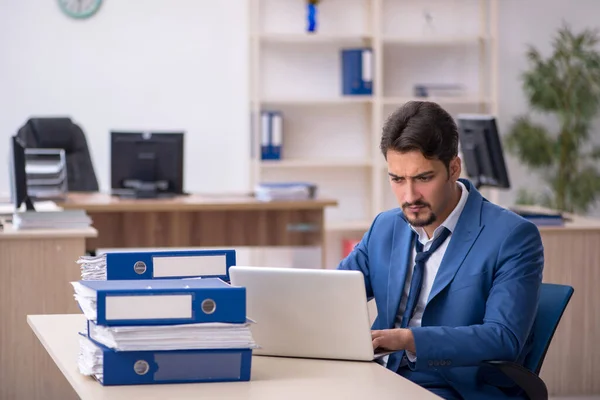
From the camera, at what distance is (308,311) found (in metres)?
2.18

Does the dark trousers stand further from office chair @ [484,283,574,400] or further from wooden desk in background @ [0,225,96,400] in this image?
wooden desk in background @ [0,225,96,400]

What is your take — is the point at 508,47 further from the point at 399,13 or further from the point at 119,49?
the point at 119,49

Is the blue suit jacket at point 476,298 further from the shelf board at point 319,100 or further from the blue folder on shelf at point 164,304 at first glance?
the shelf board at point 319,100

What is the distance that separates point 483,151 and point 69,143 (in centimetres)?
267

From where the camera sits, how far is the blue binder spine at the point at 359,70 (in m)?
6.85

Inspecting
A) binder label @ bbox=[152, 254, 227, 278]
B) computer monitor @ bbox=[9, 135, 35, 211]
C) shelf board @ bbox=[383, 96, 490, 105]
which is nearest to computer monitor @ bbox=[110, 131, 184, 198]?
computer monitor @ bbox=[9, 135, 35, 211]

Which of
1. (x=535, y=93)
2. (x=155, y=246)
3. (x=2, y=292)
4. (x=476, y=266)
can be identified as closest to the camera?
(x=476, y=266)

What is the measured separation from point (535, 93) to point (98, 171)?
3.16 metres

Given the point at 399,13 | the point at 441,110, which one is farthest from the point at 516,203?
the point at 441,110

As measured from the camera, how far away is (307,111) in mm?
7148

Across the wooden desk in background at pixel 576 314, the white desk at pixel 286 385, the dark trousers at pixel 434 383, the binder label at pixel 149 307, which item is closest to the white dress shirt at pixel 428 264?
the dark trousers at pixel 434 383

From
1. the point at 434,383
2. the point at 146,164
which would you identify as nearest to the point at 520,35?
the point at 146,164

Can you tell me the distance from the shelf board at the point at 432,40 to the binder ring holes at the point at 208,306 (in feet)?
16.8

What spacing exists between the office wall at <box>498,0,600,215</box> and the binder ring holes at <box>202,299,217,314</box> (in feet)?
18.4
